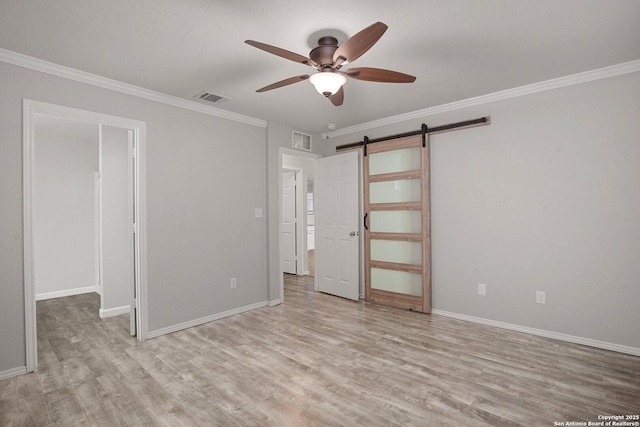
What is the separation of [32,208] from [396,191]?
3.78 metres

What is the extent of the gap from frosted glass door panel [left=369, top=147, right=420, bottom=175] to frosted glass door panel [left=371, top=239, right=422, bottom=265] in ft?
3.19

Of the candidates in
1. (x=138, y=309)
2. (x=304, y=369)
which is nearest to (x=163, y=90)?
(x=138, y=309)

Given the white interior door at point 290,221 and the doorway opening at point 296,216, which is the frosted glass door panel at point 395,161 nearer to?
the doorway opening at point 296,216

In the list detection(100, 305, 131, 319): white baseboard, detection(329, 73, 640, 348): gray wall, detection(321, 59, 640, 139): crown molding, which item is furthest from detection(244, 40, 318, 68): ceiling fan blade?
detection(100, 305, 131, 319): white baseboard

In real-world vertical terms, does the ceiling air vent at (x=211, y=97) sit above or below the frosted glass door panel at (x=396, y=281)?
above

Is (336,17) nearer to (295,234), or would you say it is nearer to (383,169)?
(383,169)

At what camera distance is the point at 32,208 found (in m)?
2.64

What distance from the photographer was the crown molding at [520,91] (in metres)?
2.81

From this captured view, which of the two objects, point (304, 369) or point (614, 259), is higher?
point (614, 259)

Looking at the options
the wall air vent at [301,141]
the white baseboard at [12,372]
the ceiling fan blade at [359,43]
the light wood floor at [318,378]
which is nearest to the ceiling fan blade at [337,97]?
the ceiling fan blade at [359,43]

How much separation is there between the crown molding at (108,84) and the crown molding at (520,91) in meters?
1.92

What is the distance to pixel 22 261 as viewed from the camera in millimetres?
2555

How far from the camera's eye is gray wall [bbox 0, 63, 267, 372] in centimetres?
250

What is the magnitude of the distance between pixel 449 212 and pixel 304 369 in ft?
8.03
